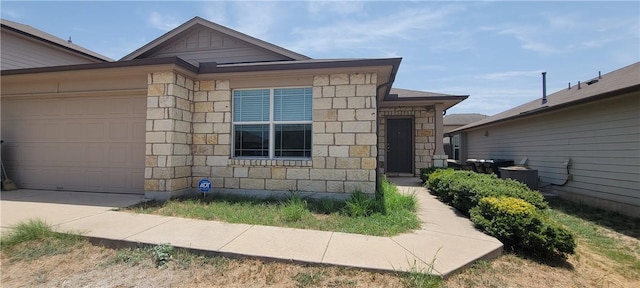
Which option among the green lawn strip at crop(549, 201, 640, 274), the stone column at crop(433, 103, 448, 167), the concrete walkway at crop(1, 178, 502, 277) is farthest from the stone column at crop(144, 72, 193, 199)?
the stone column at crop(433, 103, 448, 167)

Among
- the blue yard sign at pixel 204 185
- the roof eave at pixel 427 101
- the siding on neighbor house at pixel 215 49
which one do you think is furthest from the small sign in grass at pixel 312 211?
the roof eave at pixel 427 101

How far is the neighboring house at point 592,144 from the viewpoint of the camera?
609cm

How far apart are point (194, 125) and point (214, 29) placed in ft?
10.6

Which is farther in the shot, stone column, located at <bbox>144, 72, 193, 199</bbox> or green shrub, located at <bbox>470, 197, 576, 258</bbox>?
stone column, located at <bbox>144, 72, 193, 199</bbox>

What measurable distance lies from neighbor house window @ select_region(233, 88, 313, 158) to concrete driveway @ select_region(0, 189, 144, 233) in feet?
8.43

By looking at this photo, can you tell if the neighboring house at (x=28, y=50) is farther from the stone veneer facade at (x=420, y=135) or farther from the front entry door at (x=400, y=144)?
the front entry door at (x=400, y=144)

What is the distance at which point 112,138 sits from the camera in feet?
22.8

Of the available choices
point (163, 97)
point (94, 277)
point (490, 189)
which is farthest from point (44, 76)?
point (490, 189)

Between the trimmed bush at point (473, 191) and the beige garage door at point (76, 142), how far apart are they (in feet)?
22.7

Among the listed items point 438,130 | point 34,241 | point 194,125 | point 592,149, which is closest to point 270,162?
point 194,125

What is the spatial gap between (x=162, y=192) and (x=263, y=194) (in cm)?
204

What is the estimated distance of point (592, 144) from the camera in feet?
23.5

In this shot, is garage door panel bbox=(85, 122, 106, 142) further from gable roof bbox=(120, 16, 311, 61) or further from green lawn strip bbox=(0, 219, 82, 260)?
green lawn strip bbox=(0, 219, 82, 260)

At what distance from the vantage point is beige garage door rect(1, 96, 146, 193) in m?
6.85
